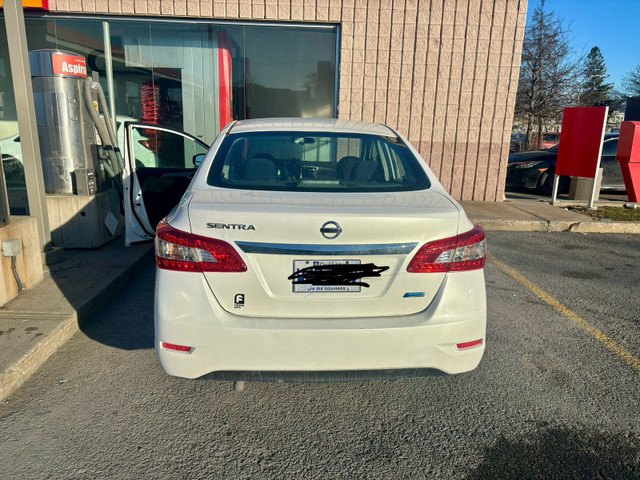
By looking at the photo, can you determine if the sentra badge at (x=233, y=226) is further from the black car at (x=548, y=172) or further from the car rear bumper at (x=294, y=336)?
the black car at (x=548, y=172)

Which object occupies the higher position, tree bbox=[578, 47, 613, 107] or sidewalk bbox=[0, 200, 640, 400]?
tree bbox=[578, 47, 613, 107]

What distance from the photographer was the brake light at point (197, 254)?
235 centimetres

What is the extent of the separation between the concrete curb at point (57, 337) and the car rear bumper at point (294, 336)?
1.15 m

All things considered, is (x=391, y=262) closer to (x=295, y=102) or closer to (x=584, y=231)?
(x=584, y=231)

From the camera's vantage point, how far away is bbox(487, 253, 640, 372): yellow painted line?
11.5ft

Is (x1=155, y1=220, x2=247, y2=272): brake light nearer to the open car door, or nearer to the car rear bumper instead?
the car rear bumper

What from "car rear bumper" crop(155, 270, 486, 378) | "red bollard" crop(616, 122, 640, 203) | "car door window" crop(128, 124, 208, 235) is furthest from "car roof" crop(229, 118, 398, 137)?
"red bollard" crop(616, 122, 640, 203)

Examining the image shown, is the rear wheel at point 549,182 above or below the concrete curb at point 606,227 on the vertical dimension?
above

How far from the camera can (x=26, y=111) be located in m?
4.64

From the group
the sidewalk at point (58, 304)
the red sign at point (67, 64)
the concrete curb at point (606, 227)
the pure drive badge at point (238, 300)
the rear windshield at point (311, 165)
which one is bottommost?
the concrete curb at point (606, 227)

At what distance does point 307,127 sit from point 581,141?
7568 millimetres

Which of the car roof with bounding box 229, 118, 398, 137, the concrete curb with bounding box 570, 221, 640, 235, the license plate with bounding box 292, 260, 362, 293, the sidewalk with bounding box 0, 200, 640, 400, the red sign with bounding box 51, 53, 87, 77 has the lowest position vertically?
the concrete curb with bounding box 570, 221, 640, 235

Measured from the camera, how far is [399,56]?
903cm

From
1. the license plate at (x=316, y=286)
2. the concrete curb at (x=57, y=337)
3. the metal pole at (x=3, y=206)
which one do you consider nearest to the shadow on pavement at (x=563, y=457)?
the license plate at (x=316, y=286)
